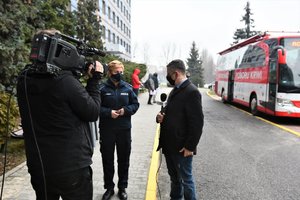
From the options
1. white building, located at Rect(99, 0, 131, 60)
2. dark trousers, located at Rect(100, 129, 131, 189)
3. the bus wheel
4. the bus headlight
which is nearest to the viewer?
dark trousers, located at Rect(100, 129, 131, 189)

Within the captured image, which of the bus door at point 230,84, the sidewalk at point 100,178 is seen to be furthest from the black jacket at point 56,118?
the bus door at point 230,84

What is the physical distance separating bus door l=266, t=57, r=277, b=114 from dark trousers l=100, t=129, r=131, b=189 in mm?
8577

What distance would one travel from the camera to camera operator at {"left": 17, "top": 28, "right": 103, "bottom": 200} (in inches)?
92.0

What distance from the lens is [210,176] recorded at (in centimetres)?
543

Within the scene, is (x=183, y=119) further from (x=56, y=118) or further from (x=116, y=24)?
(x=116, y=24)

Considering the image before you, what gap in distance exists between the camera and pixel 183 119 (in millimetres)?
3574

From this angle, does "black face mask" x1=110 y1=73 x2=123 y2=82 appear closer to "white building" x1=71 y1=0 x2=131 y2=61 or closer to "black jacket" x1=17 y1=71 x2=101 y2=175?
"black jacket" x1=17 y1=71 x2=101 y2=175

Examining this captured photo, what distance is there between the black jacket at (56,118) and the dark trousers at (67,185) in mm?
56

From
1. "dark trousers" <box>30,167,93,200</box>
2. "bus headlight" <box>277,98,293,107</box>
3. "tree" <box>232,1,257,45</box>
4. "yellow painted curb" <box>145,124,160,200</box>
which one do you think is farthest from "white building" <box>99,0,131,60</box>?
"dark trousers" <box>30,167,93,200</box>

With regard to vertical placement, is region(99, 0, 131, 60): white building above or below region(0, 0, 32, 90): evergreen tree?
above

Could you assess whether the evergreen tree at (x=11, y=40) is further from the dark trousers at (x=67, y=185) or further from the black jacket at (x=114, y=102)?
the dark trousers at (x=67, y=185)

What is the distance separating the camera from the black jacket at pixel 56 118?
7.64ft

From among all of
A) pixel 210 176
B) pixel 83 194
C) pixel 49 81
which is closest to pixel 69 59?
pixel 49 81

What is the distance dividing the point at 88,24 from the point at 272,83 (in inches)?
614
